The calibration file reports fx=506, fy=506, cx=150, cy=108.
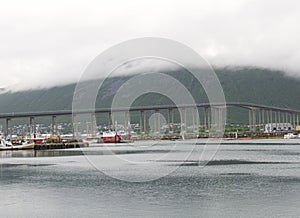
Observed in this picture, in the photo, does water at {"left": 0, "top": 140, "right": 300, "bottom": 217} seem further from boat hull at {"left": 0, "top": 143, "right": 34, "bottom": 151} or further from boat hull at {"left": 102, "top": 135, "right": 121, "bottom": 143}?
boat hull at {"left": 102, "top": 135, "right": 121, "bottom": 143}

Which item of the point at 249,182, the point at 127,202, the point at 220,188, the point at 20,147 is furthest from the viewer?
the point at 20,147

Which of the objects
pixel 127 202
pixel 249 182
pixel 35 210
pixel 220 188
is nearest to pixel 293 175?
pixel 249 182

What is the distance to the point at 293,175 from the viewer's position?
49844 mm

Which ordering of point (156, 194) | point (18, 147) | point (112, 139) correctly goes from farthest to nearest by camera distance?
point (112, 139)
point (18, 147)
point (156, 194)

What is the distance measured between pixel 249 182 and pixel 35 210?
65.8ft

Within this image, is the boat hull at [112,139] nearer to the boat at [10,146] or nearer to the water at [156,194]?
the boat at [10,146]

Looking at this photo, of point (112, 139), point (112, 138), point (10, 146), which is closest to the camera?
point (10, 146)

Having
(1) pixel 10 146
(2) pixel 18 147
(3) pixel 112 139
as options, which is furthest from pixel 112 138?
(1) pixel 10 146

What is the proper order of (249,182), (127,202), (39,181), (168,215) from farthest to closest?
(39,181), (249,182), (127,202), (168,215)

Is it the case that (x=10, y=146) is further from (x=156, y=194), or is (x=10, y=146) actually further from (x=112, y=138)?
(x=156, y=194)

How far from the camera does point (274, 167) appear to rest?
197 ft

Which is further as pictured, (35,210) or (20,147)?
(20,147)

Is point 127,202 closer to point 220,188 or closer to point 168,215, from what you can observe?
point 168,215

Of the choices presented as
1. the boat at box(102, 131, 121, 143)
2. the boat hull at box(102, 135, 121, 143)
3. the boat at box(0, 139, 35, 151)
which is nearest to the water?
the boat at box(0, 139, 35, 151)
